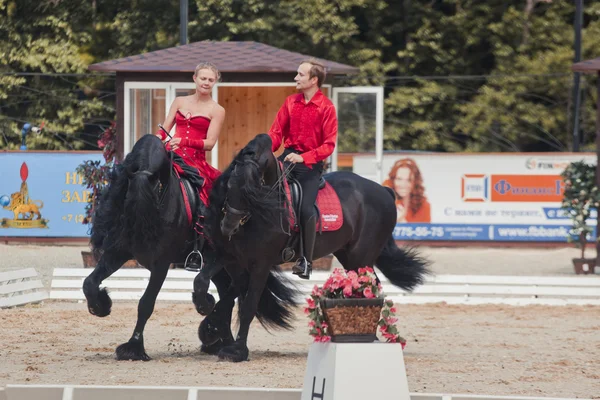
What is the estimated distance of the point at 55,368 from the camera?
8.70m

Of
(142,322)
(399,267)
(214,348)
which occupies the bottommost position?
(214,348)

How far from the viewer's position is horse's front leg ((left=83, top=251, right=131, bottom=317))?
900cm

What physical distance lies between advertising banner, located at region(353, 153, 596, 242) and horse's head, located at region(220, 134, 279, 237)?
14117mm

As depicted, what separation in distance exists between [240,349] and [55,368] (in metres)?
1.42

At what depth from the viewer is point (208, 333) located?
31.6 ft

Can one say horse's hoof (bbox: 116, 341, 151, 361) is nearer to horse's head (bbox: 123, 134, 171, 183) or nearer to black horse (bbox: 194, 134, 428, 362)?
black horse (bbox: 194, 134, 428, 362)

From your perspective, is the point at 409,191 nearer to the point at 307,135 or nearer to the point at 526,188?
the point at 526,188

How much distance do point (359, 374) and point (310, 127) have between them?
3.71 meters

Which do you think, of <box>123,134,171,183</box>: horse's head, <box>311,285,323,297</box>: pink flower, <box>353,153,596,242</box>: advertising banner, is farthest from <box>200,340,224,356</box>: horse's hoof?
<box>353,153,596,242</box>: advertising banner

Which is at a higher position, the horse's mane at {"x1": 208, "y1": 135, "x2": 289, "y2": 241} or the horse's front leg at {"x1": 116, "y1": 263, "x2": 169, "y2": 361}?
the horse's mane at {"x1": 208, "y1": 135, "x2": 289, "y2": 241}

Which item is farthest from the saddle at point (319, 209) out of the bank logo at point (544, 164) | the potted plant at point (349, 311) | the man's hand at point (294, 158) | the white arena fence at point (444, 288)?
the bank logo at point (544, 164)

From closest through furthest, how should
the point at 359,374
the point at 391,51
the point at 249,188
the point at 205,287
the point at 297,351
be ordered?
the point at 359,374 < the point at 249,188 < the point at 205,287 < the point at 297,351 < the point at 391,51

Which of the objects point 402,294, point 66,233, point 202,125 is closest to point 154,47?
point 66,233

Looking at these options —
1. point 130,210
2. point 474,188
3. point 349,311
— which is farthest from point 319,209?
point 474,188
